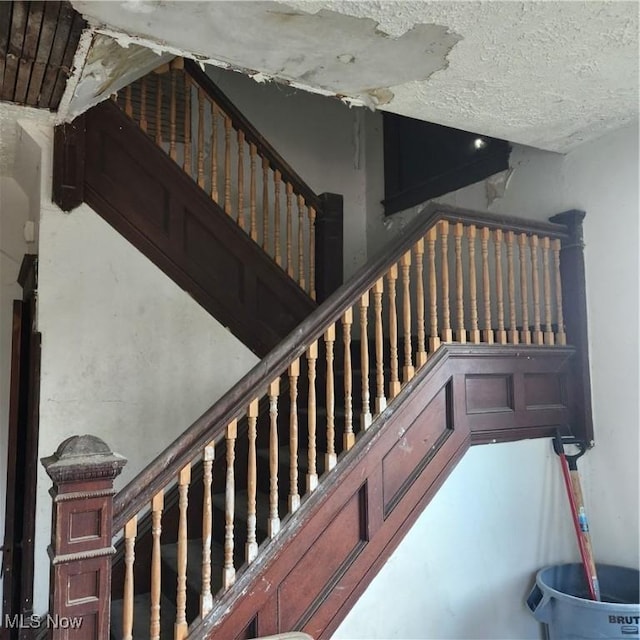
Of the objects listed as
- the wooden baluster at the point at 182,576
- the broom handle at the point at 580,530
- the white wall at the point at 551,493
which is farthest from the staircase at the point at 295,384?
the broom handle at the point at 580,530

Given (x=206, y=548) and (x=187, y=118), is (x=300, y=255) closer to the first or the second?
(x=187, y=118)

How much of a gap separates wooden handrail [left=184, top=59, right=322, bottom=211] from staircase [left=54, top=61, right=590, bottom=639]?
0.01 metres

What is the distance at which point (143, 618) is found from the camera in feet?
6.98

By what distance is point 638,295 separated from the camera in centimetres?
248

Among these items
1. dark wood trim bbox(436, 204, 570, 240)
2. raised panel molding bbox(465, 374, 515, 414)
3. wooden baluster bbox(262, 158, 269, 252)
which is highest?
wooden baluster bbox(262, 158, 269, 252)

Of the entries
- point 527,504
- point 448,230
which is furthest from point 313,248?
point 527,504

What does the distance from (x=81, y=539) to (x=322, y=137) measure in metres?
3.64

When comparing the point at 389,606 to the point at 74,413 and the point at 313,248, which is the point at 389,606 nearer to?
the point at 74,413

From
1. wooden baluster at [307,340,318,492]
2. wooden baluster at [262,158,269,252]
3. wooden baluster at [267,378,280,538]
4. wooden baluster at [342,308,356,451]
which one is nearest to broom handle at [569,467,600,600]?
wooden baluster at [342,308,356,451]

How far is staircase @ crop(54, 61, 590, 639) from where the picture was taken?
185 centimetres

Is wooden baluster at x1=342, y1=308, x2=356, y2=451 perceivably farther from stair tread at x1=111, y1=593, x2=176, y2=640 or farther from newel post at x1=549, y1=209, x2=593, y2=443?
newel post at x1=549, y1=209, x2=593, y2=443

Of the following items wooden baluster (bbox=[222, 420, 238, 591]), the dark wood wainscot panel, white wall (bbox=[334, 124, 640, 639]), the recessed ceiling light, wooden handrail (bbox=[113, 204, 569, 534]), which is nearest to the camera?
wooden handrail (bbox=[113, 204, 569, 534])

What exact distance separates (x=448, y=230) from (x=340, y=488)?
1.24 metres

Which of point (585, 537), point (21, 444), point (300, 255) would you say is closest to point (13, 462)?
point (21, 444)
